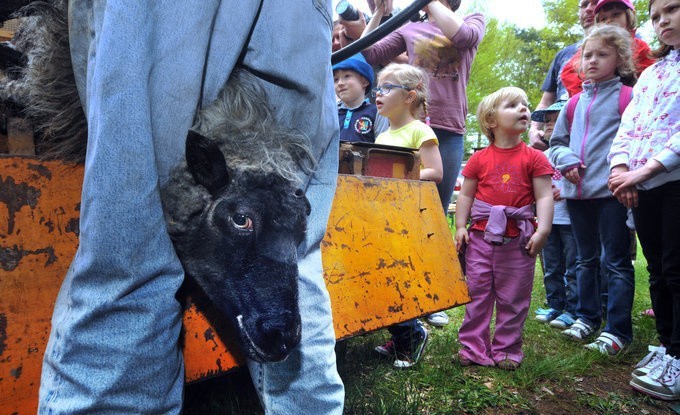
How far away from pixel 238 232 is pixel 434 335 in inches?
105

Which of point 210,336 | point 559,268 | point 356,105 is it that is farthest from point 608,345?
point 210,336

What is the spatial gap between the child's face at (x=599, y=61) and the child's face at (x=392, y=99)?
1.32m

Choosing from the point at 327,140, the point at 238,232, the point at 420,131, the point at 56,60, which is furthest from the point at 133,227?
the point at 420,131

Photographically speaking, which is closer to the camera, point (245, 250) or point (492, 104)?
point (245, 250)

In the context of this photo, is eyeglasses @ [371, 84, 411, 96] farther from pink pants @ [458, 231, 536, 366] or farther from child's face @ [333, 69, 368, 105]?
pink pants @ [458, 231, 536, 366]

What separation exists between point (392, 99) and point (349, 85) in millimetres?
537

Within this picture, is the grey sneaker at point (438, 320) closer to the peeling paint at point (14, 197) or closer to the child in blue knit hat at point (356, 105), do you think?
the child in blue knit hat at point (356, 105)

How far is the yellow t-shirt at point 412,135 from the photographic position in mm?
3068

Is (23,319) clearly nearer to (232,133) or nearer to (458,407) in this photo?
(232,133)

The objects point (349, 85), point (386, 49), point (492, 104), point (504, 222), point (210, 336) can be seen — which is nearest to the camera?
point (210, 336)

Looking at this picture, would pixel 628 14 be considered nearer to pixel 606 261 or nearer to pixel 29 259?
pixel 606 261

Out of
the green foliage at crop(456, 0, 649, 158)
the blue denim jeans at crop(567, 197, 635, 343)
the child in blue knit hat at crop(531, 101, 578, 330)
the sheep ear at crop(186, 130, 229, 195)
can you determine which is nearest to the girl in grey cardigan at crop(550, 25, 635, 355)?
the blue denim jeans at crop(567, 197, 635, 343)

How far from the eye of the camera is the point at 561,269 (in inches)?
169

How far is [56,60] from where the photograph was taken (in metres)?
1.30
